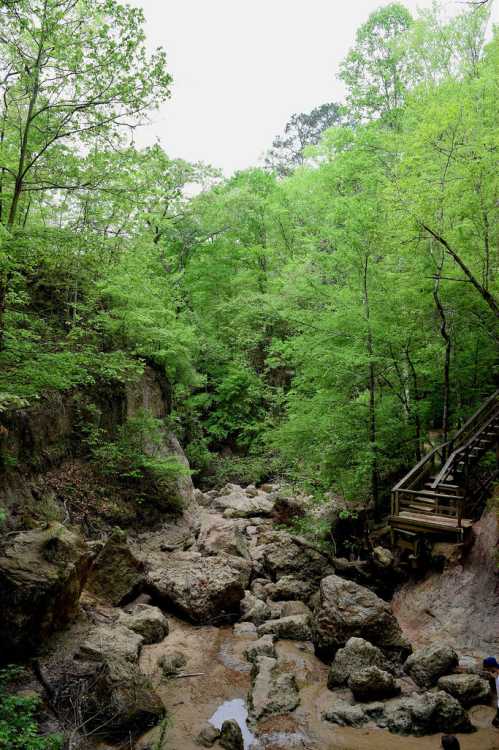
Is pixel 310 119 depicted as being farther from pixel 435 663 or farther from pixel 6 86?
pixel 435 663

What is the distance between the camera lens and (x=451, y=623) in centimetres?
984

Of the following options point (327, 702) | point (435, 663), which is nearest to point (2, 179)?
point (327, 702)

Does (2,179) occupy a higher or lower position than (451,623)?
higher

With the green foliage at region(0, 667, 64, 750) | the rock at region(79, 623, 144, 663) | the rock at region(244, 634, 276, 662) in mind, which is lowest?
the rock at region(244, 634, 276, 662)

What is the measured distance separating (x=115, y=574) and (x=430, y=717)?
22.8 feet

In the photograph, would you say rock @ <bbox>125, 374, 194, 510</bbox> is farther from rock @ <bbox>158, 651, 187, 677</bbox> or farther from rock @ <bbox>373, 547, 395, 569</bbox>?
rock @ <bbox>158, 651, 187, 677</bbox>

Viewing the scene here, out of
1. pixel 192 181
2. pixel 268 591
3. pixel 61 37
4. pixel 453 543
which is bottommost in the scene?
pixel 268 591

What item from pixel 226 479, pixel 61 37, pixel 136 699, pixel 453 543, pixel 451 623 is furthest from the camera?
pixel 226 479

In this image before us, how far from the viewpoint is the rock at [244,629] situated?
10557mm

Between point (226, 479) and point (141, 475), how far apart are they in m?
9.99

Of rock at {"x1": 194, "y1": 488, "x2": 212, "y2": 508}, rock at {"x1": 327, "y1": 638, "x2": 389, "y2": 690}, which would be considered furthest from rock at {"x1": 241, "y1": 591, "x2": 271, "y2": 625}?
rock at {"x1": 194, "y1": 488, "x2": 212, "y2": 508}

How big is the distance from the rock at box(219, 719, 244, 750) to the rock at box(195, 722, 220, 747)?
101mm

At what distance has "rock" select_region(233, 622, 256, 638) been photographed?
10557mm

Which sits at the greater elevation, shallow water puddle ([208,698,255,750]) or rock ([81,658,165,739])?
rock ([81,658,165,739])
